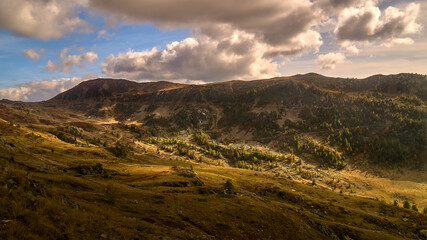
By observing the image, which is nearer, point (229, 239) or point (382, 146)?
point (229, 239)

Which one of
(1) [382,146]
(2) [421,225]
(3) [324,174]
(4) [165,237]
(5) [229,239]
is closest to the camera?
(4) [165,237]

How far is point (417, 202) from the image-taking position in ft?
348

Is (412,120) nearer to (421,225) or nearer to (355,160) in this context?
(355,160)

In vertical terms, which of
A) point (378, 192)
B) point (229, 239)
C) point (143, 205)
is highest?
point (143, 205)

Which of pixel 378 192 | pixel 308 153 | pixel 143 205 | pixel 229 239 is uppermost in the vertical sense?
pixel 143 205

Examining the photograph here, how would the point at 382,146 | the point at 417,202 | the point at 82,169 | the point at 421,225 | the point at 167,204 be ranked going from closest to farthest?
the point at 167,204, the point at 82,169, the point at 421,225, the point at 417,202, the point at 382,146

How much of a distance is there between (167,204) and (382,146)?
207553 millimetres

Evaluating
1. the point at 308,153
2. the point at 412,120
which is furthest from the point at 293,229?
the point at 412,120

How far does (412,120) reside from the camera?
184 meters

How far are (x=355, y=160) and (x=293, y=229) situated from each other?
17145 centimetres

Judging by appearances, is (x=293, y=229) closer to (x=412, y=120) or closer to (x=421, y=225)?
(x=421, y=225)

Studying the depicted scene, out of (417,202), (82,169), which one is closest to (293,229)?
(82,169)

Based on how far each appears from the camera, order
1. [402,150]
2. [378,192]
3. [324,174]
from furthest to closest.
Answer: [402,150] < [324,174] < [378,192]

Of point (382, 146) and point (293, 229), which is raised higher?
point (293, 229)
